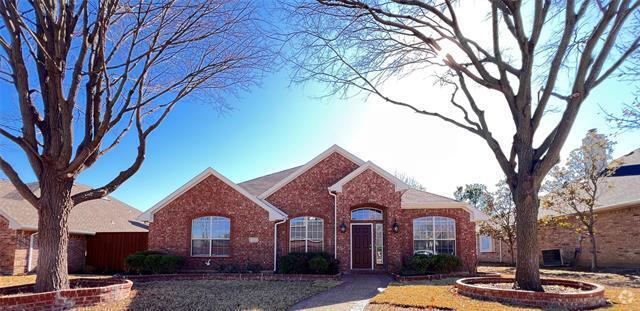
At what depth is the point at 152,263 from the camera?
15.9 meters

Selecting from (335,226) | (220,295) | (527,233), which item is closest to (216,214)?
(335,226)

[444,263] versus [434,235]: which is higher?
[434,235]

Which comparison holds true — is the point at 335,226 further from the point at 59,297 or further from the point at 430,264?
the point at 59,297

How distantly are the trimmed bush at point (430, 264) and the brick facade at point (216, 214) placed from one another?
17.0 feet

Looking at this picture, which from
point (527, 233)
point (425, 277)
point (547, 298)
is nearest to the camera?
point (547, 298)

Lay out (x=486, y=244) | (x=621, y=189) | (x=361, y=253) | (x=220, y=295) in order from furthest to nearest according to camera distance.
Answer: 1. (x=486, y=244)
2. (x=621, y=189)
3. (x=361, y=253)
4. (x=220, y=295)

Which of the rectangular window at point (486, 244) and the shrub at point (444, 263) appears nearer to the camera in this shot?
the shrub at point (444, 263)

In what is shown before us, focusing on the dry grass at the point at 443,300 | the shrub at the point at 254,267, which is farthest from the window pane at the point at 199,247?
the dry grass at the point at 443,300

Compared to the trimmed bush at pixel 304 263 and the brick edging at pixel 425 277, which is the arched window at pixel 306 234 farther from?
the brick edging at pixel 425 277

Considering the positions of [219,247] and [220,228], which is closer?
[219,247]

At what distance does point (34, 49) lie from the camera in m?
10.8

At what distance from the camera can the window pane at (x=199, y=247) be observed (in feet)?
57.5

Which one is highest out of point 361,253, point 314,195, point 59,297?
point 314,195

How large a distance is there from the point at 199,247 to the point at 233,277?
9.69ft
